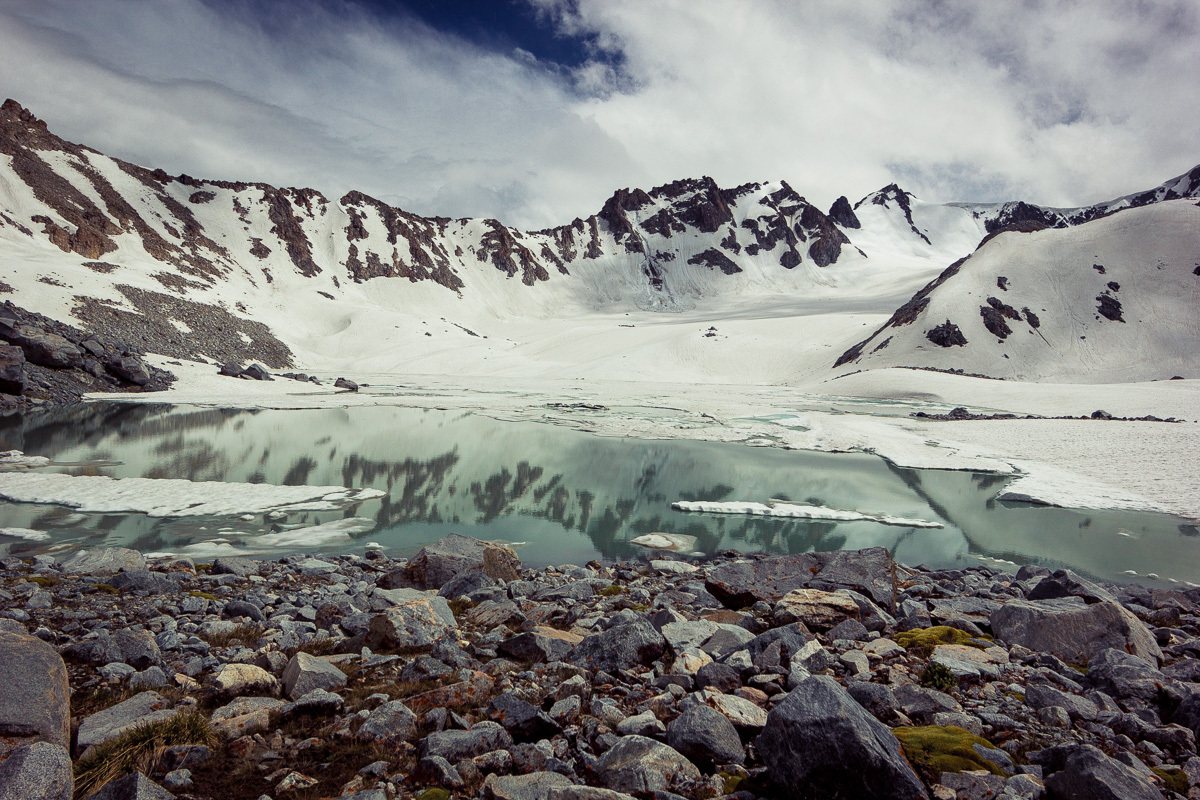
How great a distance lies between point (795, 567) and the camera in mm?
10250

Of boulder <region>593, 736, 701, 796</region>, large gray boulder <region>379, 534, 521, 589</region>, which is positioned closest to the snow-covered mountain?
large gray boulder <region>379, 534, 521, 589</region>

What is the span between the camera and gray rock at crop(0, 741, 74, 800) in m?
3.19

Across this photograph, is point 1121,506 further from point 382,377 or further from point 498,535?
point 382,377

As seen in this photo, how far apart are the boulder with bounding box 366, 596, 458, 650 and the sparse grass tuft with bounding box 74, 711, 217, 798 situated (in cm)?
209

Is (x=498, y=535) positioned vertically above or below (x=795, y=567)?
below

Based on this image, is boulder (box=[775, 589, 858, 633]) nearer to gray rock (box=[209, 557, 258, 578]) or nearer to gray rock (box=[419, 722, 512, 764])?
gray rock (box=[419, 722, 512, 764])

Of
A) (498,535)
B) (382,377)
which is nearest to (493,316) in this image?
(382,377)

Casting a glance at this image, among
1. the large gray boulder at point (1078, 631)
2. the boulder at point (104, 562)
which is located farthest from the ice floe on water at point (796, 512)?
the boulder at point (104, 562)

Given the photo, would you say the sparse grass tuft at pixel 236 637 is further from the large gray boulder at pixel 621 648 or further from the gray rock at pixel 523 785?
the gray rock at pixel 523 785

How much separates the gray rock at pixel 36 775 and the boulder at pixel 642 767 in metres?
3.30

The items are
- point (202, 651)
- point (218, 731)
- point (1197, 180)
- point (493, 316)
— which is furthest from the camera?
point (1197, 180)

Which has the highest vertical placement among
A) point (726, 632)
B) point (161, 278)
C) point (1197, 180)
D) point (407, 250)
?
point (1197, 180)

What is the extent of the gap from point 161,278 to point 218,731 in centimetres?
8832

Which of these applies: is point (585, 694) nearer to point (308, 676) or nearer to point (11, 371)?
point (308, 676)
